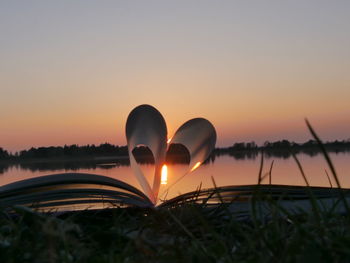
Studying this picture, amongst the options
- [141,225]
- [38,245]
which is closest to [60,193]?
[141,225]

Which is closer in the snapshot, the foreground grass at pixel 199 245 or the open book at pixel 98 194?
the foreground grass at pixel 199 245

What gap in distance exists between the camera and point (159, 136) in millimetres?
4414

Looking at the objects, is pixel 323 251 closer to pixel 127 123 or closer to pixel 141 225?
pixel 141 225

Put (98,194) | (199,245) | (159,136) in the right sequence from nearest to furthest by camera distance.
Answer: (199,245) < (98,194) < (159,136)

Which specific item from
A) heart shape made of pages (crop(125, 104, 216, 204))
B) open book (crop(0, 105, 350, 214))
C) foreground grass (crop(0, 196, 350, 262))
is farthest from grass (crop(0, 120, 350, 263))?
heart shape made of pages (crop(125, 104, 216, 204))

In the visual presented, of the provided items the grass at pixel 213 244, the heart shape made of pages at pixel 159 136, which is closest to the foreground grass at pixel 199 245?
the grass at pixel 213 244

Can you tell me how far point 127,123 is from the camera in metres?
4.56

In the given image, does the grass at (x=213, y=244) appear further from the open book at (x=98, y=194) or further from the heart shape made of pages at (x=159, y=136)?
the heart shape made of pages at (x=159, y=136)

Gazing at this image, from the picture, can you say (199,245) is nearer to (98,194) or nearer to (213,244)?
(213,244)

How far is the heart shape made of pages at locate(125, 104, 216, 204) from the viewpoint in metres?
4.29

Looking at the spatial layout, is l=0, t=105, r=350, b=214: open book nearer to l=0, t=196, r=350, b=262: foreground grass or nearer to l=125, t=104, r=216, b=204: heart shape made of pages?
l=0, t=196, r=350, b=262: foreground grass

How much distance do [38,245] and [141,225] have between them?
1.34ft

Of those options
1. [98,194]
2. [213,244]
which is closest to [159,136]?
[98,194]

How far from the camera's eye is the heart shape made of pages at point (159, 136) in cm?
429
